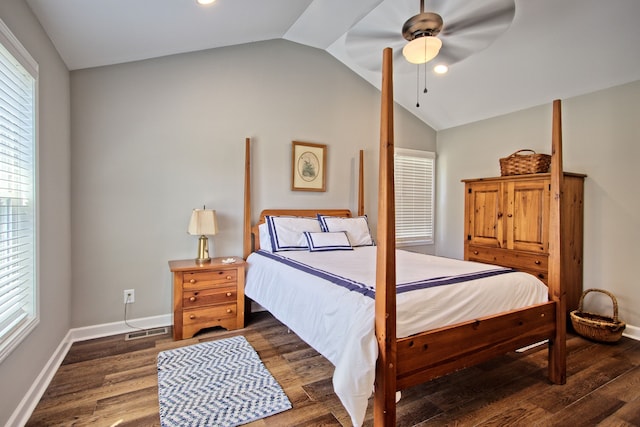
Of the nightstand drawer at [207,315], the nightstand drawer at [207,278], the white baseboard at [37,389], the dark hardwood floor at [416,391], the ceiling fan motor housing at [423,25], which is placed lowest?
the dark hardwood floor at [416,391]

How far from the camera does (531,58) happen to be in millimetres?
3117

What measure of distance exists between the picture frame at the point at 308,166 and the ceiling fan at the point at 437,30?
146cm

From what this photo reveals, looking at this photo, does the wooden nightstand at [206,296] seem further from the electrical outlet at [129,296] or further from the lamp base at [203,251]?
the electrical outlet at [129,296]

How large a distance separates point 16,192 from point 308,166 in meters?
2.69

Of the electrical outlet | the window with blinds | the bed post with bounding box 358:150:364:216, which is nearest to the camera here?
the electrical outlet

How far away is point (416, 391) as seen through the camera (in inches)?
82.8

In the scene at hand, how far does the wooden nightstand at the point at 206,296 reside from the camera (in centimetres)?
285

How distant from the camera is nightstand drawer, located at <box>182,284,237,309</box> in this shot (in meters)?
2.88

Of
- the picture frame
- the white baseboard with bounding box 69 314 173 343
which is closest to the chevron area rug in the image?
the white baseboard with bounding box 69 314 173 343

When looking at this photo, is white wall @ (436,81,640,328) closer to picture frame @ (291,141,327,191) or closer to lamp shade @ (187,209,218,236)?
picture frame @ (291,141,327,191)

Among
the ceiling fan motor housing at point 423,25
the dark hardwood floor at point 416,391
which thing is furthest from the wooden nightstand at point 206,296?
the ceiling fan motor housing at point 423,25

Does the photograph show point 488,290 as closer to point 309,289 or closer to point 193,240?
point 309,289

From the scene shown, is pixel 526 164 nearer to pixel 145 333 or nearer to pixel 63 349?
pixel 145 333

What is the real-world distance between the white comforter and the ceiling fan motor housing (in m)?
1.56
